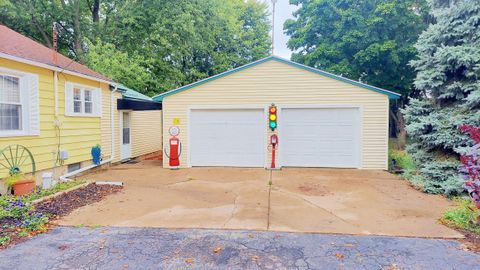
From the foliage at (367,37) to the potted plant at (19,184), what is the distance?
14.5 metres

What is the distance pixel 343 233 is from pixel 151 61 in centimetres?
1444

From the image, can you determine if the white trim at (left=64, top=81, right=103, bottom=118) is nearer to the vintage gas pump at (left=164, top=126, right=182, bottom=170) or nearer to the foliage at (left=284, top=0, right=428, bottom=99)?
the vintage gas pump at (left=164, top=126, right=182, bottom=170)

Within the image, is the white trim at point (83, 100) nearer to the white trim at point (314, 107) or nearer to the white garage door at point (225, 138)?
the white garage door at point (225, 138)

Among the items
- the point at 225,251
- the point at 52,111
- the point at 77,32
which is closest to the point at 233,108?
the point at 52,111

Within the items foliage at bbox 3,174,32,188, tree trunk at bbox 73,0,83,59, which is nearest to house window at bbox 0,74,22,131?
foliage at bbox 3,174,32,188

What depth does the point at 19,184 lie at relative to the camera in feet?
20.0

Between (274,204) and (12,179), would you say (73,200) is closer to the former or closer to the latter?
(12,179)

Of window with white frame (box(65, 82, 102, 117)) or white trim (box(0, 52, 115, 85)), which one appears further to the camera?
window with white frame (box(65, 82, 102, 117))

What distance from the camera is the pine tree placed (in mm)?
6902

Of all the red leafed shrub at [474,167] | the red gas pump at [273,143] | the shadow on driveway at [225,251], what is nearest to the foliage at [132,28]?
the red gas pump at [273,143]

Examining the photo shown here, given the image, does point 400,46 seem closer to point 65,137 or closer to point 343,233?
point 343,233

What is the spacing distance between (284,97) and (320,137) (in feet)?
5.87

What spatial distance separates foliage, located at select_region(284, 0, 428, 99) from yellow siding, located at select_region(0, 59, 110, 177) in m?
12.4

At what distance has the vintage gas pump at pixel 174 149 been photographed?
10.1 m
